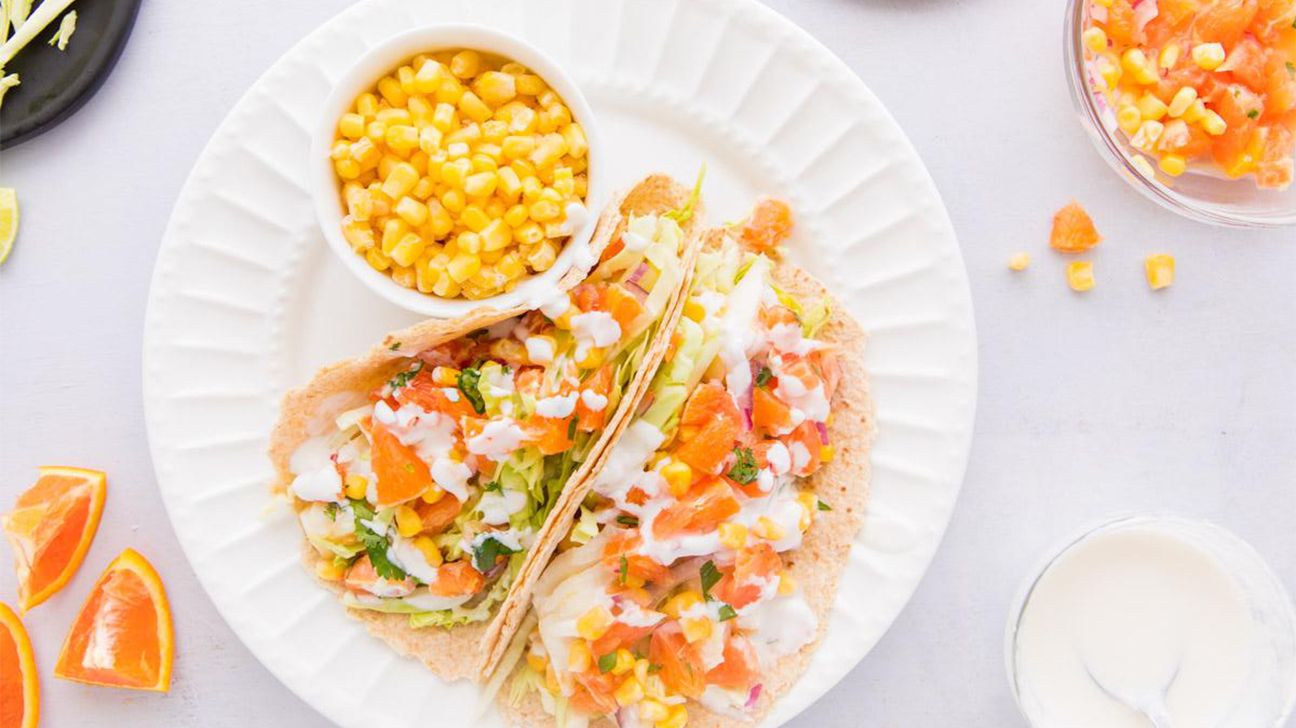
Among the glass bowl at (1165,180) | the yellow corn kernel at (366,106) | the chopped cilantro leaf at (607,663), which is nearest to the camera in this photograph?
the yellow corn kernel at (366,106)

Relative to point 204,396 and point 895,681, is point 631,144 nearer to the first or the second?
point 204,396

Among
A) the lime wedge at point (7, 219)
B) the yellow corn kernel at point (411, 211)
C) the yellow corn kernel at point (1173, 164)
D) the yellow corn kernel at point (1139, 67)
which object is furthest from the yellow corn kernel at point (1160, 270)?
the lime wedge at point (7, 219)

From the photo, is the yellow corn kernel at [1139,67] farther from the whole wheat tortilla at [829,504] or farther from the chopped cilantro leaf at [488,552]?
the chopped cilantro leaf at [488,552]

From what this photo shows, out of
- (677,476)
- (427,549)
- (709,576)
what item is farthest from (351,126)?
(709,576)

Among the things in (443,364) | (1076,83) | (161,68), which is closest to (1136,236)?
(1076,83)

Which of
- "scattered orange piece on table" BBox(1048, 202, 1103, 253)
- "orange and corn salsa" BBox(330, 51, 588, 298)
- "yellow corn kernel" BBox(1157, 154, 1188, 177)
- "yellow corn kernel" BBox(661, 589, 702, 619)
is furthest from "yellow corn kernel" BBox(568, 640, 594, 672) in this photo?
"yellow corn kernel" BBox(1157, 154, 1188, 177)

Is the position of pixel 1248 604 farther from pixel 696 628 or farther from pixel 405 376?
pixel 405 376
